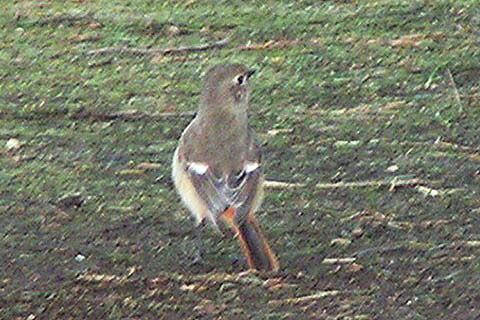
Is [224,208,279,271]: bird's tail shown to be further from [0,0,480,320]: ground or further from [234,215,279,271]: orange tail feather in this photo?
[0,0,480,320]: ground

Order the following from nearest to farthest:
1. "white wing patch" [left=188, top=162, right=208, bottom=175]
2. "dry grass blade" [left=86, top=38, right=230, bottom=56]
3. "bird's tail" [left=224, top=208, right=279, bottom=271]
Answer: "bird's tail" [left=224, top=208, right=279, bottom=271]
"white wing patch" [left=188, top=162, right=208, bottom=175]
"dry grass blade" [left=86, top=38, right=230, bottom=56]

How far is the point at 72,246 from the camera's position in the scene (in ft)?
22.6

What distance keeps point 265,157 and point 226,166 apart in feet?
3.69

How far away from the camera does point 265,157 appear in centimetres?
787

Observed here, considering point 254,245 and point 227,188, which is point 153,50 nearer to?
point 227,188

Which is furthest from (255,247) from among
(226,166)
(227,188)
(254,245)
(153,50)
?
(153,50)

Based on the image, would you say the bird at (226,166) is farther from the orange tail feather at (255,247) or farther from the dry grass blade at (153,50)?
the dry grass blade at (153,50)

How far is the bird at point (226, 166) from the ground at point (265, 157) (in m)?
0.21

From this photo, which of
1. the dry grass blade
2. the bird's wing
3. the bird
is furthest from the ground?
the bird's wing

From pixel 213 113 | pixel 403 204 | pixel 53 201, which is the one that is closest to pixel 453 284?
pixel 403 204

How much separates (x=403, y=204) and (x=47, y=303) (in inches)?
73.1

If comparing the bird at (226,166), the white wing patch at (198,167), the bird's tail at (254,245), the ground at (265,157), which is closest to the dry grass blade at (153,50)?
the ground at (265,157)

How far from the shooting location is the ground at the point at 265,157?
21.4 ft

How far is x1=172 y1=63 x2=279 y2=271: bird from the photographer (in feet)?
21.4
